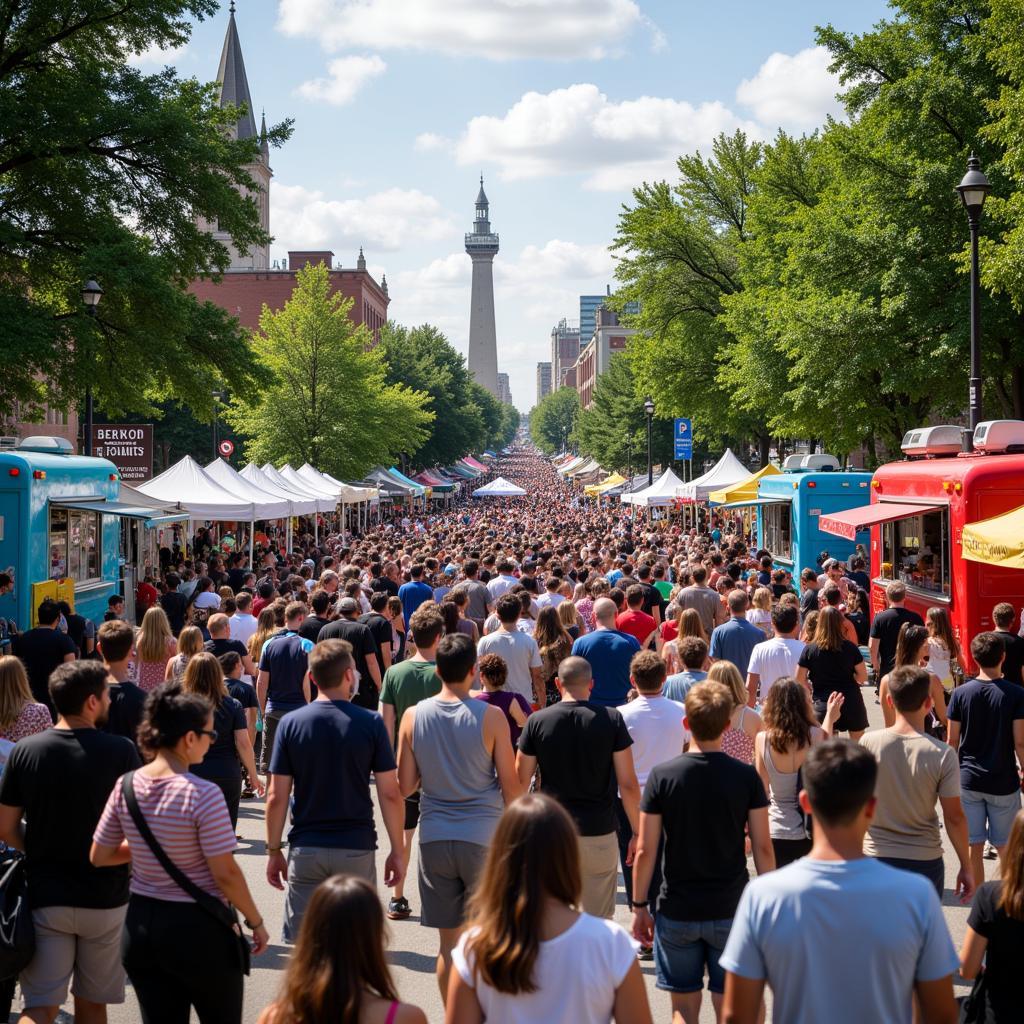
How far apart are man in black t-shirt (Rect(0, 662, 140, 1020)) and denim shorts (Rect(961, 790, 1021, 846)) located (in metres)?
5.03

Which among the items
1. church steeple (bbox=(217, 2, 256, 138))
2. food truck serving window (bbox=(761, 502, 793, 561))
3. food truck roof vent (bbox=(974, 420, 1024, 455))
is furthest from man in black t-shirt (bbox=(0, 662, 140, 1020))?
church steeple (bbox=(217, 2, 256, 138))

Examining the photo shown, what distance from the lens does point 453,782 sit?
19.6ft

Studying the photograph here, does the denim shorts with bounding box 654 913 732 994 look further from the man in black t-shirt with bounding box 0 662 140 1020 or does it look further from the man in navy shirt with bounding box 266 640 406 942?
the man in black t-shirt with bounding box 0 662 140 1020

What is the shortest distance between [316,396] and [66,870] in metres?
45.2

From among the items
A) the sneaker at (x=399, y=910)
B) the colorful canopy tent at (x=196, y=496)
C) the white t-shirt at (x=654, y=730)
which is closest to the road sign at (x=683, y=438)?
the colorful canopy tent at (x=196, y=496)

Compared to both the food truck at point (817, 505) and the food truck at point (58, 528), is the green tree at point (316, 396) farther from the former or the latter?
the food truck at point (817, 505)

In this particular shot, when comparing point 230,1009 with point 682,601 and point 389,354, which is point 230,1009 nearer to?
point 682,601

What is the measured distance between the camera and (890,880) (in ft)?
11.0

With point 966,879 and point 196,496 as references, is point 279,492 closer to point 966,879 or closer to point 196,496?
point 196,496

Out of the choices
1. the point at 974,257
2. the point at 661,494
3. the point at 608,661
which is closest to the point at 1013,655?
the point at 608,661

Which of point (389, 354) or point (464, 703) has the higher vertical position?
point (389, 354)

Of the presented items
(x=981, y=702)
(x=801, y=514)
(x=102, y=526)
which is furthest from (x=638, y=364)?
(x=981, y=702)

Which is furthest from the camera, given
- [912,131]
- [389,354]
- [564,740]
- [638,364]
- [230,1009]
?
[389,354]

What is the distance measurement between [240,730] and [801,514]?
1680cm
